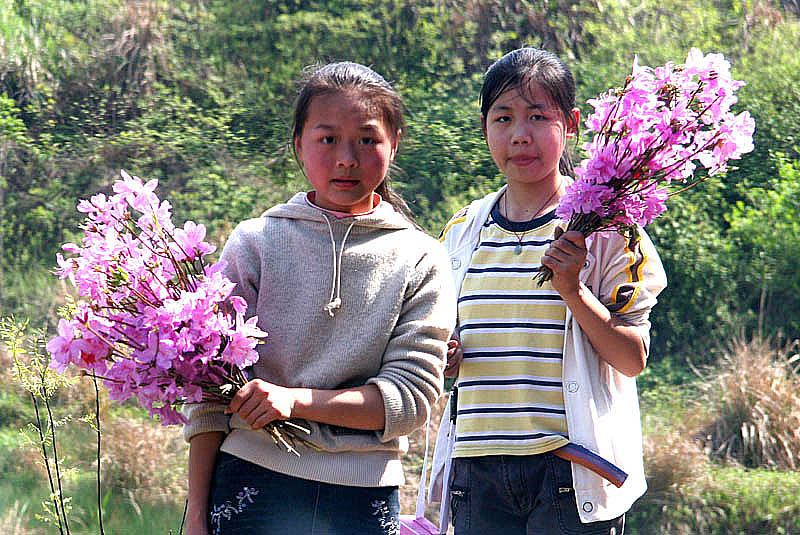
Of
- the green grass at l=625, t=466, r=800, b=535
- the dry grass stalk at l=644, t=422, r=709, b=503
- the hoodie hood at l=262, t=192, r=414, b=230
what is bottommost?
the green grass at l=625, t=466, r=800, b=535

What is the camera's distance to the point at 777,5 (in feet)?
21.6

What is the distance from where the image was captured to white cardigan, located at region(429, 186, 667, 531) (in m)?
1.79

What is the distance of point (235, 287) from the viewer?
1.53 meters

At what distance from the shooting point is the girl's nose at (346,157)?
5.09ft

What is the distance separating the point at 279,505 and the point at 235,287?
0.34m

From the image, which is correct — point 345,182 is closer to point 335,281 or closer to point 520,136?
point 335,281

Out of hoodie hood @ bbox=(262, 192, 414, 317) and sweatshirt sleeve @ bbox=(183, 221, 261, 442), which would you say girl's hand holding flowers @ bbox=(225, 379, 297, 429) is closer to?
sweatshirt sleeve @ bbox=(183, 221, 261, 442)

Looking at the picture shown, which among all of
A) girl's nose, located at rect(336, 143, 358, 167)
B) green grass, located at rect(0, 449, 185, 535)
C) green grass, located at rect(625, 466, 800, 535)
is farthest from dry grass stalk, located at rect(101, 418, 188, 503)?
girl's nose, located at rect(336, 143, 358, 167)

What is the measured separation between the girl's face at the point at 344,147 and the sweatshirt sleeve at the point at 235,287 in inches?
6.2

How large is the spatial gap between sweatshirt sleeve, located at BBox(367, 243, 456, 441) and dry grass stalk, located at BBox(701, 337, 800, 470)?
3494mm

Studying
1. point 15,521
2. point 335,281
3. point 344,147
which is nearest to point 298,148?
point 344,147

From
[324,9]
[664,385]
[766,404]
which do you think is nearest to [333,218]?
[766,404]

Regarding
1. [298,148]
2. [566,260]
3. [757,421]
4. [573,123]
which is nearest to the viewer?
[298,148]

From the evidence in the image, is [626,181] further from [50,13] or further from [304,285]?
[50,13]
